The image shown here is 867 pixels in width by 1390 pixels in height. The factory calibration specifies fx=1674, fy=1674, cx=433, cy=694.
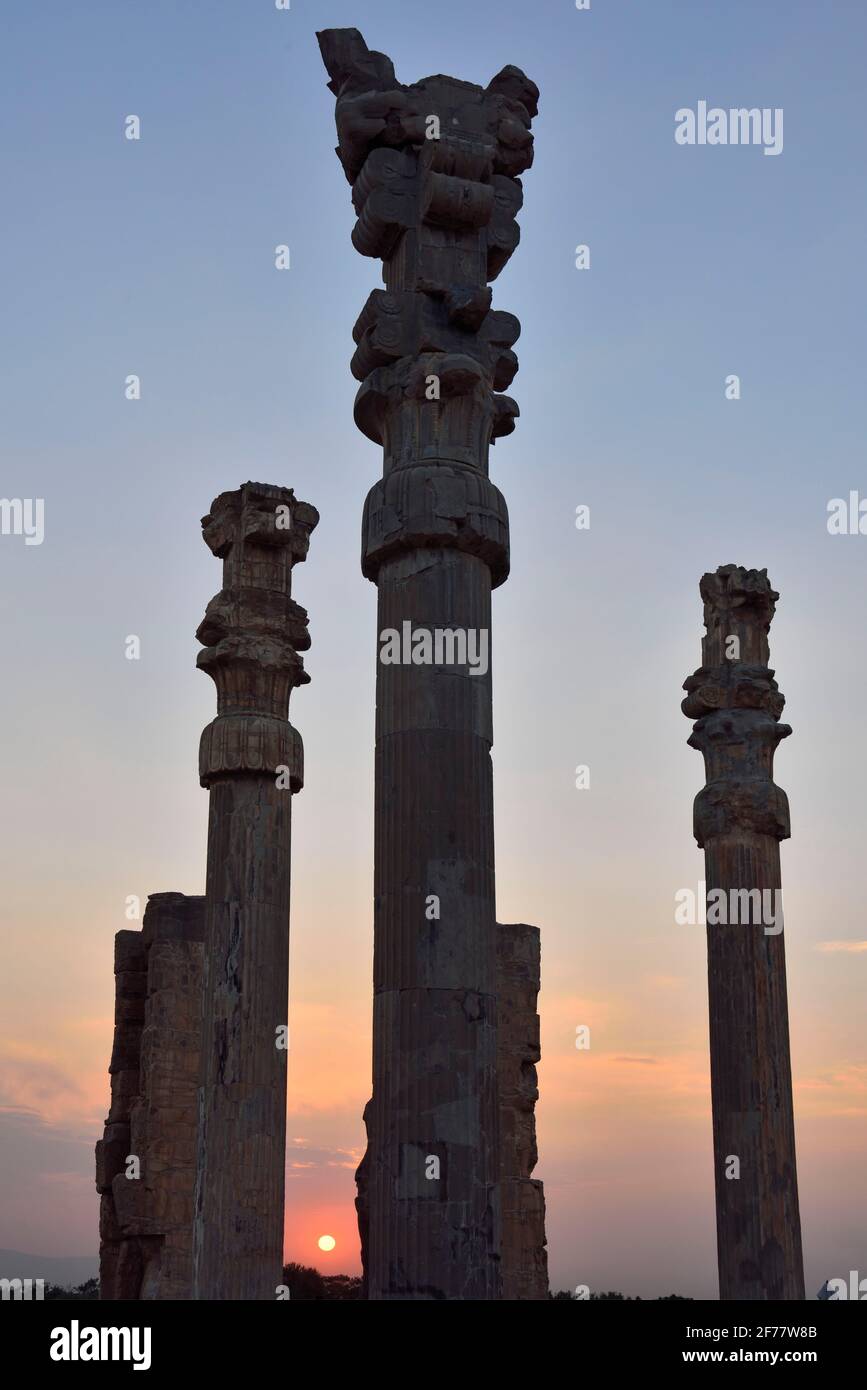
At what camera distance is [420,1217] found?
9.84m

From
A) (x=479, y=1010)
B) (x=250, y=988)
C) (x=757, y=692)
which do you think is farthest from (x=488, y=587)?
(x=757, y=692)

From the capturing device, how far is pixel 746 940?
1708 centimetres

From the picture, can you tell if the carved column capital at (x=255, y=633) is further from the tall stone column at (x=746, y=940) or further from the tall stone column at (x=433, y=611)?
the tall stone column at (x=433, y=611)

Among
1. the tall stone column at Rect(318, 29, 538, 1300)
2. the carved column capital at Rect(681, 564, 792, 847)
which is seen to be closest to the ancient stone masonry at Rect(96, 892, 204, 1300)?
the carved column capital at Rect(681, 564, 792, 847)

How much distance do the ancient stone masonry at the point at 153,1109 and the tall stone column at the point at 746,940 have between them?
654 centimetres

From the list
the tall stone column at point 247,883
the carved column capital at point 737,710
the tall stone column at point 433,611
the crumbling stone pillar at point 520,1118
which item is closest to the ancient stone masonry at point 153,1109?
the tall stone column at point 247,883

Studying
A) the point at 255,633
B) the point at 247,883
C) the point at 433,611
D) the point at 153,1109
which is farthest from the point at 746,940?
the point at 153,1109

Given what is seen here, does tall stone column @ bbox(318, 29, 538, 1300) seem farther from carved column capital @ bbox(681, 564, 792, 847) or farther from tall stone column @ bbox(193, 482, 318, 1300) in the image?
carved column capital @ bbox(681, 564, 792, 847)

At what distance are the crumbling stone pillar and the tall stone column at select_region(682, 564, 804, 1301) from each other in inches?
198

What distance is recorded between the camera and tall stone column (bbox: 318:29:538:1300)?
10000 millimetres

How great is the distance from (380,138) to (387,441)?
2150 mm

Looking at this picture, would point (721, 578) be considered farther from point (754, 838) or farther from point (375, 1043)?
point (375, 1043)

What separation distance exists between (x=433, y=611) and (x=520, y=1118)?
41.9ft

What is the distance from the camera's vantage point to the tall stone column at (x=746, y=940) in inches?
648
